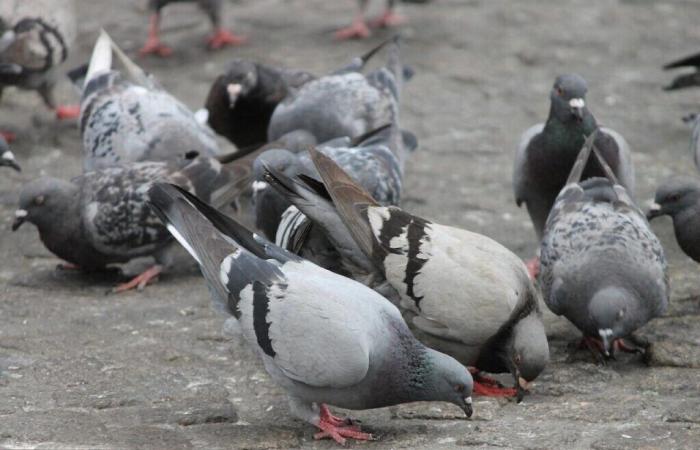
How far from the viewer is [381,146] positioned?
8.11 m

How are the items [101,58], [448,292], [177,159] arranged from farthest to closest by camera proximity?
[101,58], [177,159], [448,292]

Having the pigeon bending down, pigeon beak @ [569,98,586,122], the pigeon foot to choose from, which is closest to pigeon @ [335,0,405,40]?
the pigeon foot

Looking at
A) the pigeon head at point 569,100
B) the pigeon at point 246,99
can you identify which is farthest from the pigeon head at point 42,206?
the pigeon head at point 569,100

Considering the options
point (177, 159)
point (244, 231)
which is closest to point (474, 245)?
point (244, 231)

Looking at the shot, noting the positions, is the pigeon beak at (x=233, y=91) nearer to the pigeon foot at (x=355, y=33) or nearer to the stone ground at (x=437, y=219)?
the stone ground at (x=437, y=219)

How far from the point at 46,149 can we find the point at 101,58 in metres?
1.00

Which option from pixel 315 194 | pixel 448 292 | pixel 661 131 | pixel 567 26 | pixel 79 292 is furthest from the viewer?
pixel 567 26

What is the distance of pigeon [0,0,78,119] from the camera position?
10.1m

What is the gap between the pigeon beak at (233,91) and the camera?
933 cm

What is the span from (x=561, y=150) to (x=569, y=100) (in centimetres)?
32

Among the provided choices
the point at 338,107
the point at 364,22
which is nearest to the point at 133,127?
the point at 338,107

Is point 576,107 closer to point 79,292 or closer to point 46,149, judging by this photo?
point 79,292

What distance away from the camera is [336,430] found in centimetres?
569

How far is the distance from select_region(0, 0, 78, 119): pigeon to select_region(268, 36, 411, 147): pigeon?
2203 mm
